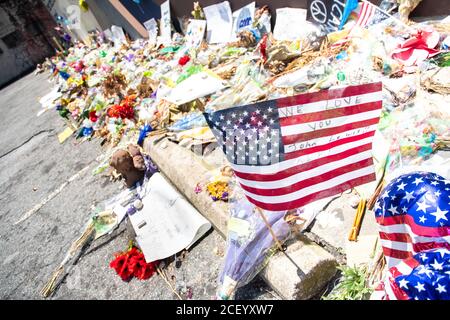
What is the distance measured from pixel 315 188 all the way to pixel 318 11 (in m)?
4.95

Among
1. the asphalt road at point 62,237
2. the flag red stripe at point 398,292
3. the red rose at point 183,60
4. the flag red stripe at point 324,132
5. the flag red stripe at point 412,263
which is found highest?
the flag red stripe at point 324,132

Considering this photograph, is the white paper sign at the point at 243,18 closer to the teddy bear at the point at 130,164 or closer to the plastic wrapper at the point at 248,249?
the teddy bear at the point at 130,164

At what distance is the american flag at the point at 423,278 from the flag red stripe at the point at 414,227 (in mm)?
129

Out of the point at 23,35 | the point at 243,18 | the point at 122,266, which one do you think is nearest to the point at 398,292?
the point at 122,266

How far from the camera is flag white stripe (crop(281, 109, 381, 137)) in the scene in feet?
7.48

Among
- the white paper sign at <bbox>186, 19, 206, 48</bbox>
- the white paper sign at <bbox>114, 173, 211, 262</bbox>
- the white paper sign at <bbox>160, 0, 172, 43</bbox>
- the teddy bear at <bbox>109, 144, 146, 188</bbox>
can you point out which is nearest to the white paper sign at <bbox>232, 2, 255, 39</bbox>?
the white paper sign at <bbox>186, 19, 206, 48</bbox>

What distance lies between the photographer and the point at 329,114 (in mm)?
2311

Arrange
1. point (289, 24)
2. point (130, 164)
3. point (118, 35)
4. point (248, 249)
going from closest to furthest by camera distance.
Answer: point (248, 249) → point (130, 164) → point (289, 24) → point (118, 35)

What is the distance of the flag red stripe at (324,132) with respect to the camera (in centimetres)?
A: 231

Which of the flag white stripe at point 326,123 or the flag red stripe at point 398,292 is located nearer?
the flag red stripe at point 398,292

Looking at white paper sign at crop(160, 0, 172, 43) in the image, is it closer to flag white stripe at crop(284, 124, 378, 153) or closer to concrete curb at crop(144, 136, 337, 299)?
concrete curb at crop(144, 136, 337, 299)

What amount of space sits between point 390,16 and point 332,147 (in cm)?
381

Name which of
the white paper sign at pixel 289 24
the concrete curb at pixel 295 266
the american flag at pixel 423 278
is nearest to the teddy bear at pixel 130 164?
the concrete curb at pixel 295 266

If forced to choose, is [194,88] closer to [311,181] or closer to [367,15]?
[367,15]
